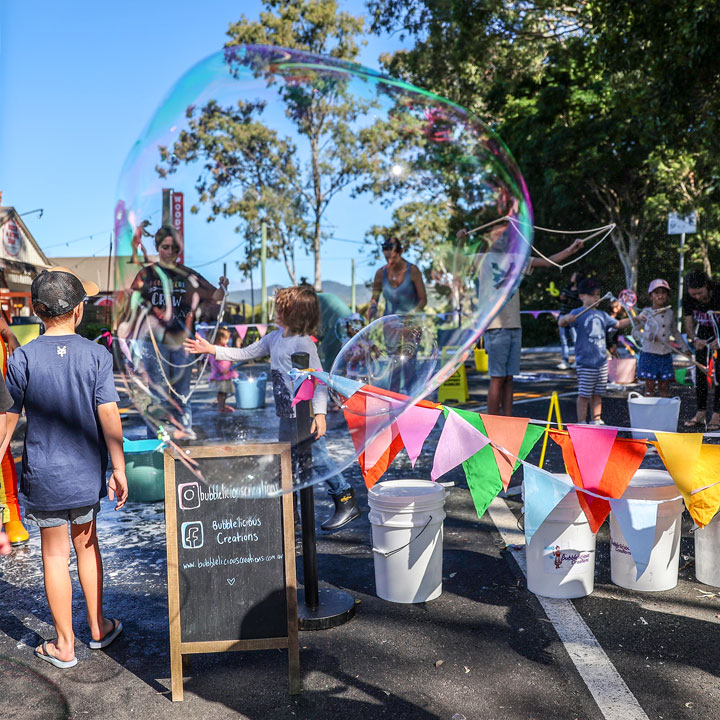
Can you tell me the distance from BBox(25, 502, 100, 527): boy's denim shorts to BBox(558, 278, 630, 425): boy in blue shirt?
4.94m

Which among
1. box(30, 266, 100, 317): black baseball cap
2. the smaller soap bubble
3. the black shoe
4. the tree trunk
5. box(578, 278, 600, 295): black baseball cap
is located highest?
the tree trunk

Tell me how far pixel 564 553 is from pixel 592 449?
56 cm

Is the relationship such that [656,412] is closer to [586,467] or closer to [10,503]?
[586,467]

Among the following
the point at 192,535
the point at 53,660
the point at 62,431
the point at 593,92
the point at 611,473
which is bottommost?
the point at 53,660

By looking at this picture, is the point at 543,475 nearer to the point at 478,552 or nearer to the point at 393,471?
the point at 478,552

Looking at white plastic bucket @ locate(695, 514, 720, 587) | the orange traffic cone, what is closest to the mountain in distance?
white plastic bucket @ locate(695, 514, 720, 587)

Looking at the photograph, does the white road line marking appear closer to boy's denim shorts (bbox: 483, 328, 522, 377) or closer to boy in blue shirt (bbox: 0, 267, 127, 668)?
boy in blue shirt (bbox: 0, 267, 127, 668)

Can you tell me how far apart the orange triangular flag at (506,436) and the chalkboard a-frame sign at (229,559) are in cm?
116

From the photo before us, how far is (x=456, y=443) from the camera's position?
366 cm

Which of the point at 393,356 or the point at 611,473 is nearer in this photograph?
the point at 393,356

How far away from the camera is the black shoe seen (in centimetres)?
470

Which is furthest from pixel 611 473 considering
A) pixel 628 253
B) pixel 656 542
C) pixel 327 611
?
pixel 628 253

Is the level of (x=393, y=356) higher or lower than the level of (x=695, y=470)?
higher

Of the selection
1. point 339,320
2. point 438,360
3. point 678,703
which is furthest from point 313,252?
point 678,703
